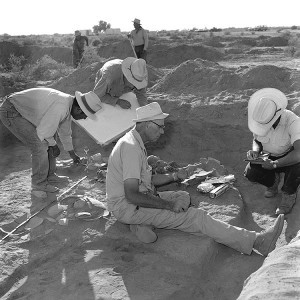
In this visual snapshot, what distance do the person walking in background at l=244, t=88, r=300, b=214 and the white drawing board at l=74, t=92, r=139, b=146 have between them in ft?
8.21

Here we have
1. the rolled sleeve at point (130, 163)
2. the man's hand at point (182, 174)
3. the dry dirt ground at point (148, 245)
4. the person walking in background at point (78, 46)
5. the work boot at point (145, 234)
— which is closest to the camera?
the dry dirt ground at point (148, 245)

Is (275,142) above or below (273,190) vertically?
above

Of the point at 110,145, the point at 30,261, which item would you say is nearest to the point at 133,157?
the point at 30,261

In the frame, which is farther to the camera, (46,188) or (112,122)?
(112,122)

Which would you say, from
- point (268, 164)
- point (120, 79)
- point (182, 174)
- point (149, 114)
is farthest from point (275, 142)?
point (120, 79)

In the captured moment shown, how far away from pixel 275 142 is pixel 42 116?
2.82 m

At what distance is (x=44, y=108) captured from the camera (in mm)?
5047

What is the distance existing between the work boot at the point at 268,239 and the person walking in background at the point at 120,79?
3209mm

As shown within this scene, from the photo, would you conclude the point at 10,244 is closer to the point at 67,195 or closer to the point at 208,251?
the point at 67,195

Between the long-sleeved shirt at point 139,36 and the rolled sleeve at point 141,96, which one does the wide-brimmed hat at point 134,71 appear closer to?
the rolled sleeve at point 141,96

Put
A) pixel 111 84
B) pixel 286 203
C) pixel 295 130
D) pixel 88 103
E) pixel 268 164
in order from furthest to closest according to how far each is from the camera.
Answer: pixel 111 84, pixel 88 103, pixel 286 203, pixel 268 164, pixel 295 130

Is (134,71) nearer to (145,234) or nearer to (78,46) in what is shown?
(145,234)

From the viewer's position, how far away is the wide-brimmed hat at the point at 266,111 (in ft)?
14.9

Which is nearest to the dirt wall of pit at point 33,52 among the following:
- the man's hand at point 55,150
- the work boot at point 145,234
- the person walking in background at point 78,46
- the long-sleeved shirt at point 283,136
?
the person walking in background at point 78,46
